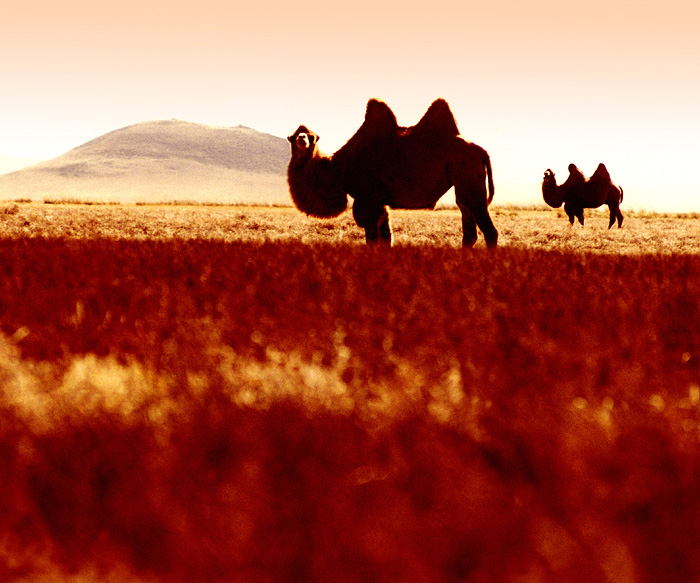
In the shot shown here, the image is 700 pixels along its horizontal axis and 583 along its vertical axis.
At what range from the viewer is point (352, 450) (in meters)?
1.39

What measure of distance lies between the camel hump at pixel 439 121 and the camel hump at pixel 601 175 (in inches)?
442

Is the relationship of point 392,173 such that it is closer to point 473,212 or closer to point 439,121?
point 439,121

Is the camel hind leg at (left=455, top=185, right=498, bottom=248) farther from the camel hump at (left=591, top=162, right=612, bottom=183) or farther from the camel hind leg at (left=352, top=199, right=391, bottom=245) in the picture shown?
the camel hump at (left=591, top=162, right=612, bottom=183)

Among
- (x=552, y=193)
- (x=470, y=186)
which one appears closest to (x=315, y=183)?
(x=470, y=186)

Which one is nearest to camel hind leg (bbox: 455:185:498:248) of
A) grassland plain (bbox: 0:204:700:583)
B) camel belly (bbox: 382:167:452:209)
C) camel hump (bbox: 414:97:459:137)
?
camel belly (bbox: 382:167:452:209)

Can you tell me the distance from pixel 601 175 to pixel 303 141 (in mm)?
13129

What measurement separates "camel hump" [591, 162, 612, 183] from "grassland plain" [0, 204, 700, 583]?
17200 mm

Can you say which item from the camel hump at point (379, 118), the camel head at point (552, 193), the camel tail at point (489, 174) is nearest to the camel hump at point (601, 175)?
the camel head at point (552, 193)

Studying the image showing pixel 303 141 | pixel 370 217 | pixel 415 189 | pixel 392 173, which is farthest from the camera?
pixel 415 189

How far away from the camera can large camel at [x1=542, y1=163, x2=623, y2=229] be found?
721 inches

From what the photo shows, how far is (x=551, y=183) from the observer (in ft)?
61.6

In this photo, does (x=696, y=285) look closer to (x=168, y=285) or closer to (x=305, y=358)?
(x=305, y=358)

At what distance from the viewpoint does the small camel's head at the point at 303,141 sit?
7.82 m

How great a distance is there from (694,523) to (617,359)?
0.84 meters
